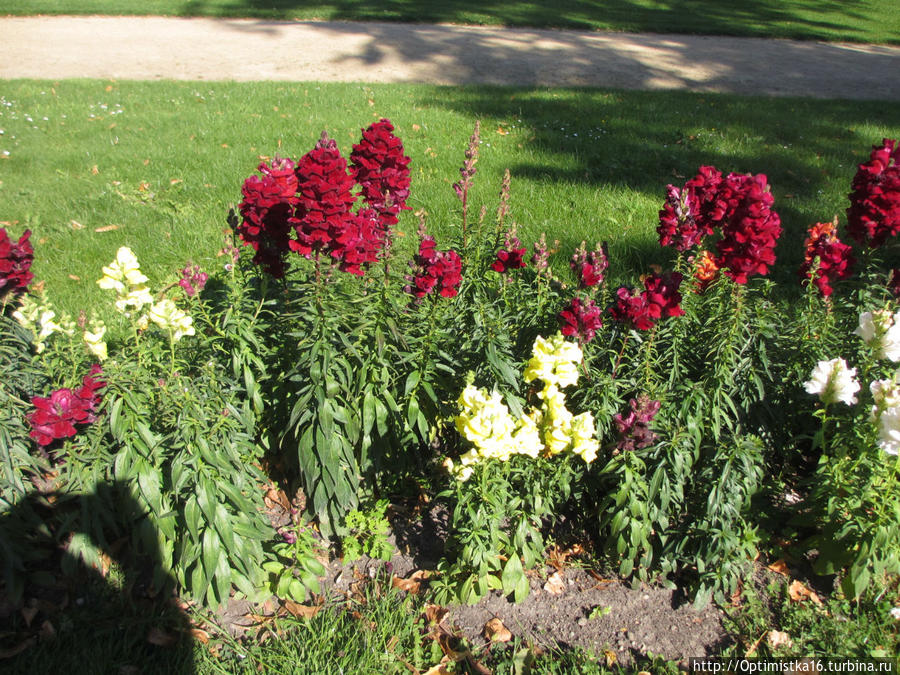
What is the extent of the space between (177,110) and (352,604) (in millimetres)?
7354

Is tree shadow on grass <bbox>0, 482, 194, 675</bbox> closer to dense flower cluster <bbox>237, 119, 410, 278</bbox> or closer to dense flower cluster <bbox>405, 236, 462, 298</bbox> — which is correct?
dense flower cluster <bbox>237, 119, 410, 278</bbox>

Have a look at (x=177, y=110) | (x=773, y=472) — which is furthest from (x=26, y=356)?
(x=177, y=110)

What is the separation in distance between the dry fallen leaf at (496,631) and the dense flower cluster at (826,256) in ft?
6.50

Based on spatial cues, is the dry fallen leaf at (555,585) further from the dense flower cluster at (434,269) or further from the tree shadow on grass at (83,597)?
the tree shadow on grass at (83,597)

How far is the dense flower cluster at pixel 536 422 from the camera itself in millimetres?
2445

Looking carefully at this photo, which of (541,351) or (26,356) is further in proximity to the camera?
(26,356)

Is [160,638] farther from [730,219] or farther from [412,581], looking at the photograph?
[730,219]

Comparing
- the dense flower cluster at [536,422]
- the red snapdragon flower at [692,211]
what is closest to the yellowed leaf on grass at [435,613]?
the dense flower cluster at [536,422]

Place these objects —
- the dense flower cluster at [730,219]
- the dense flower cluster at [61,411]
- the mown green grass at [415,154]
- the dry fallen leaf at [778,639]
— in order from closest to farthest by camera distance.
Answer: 1. the dense flower cluster at [61,411]
2. the dry fallen leaf at [778,639]
3. the dense flower cluster at [730,219]
4. the mown green grass at [415,154]

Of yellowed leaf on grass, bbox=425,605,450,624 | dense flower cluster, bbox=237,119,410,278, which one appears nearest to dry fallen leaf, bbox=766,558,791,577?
yellowed leaf on grass, bbox=425,605,450,624

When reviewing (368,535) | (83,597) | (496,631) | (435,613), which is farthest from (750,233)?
(83,597)

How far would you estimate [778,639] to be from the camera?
2664 mm

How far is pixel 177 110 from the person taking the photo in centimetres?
838

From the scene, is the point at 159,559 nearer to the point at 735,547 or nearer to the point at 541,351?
the point at 541,351
